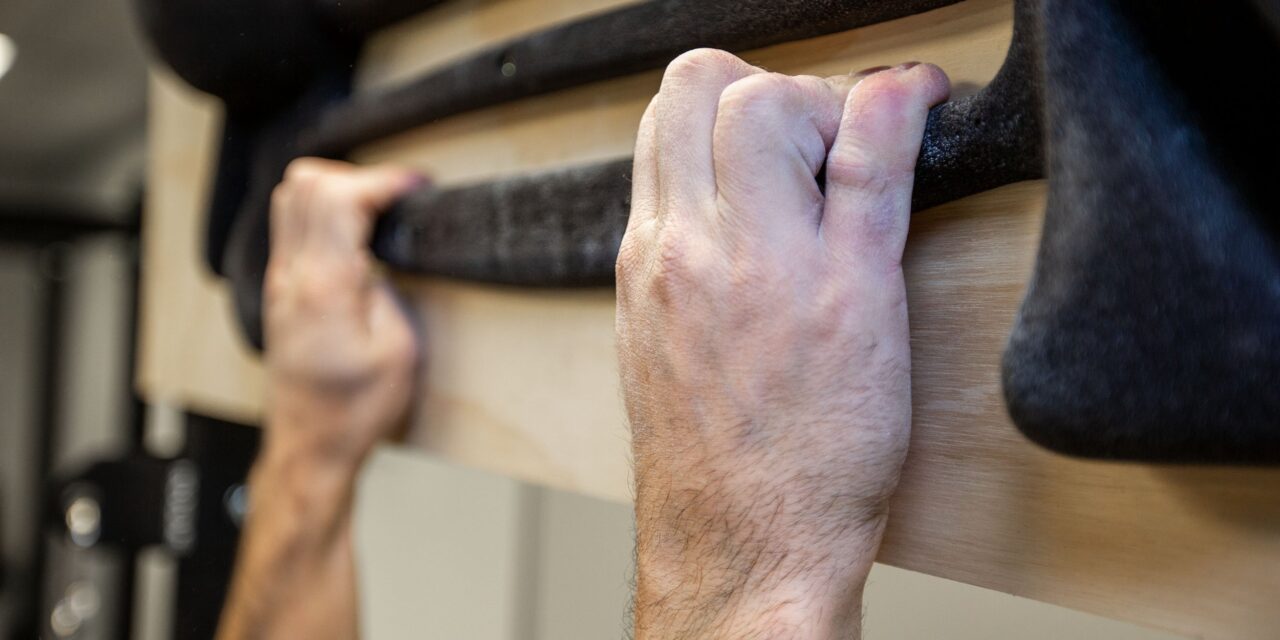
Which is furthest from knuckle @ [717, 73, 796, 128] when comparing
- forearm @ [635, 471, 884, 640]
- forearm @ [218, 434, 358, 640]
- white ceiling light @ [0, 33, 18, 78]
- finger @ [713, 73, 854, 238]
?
white ceiling light @ [0, 33, 18, 78]

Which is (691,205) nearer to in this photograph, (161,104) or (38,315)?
(161,104)

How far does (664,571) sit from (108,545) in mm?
778

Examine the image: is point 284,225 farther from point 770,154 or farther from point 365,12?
point 770,154

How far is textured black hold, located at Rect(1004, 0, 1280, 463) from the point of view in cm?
20

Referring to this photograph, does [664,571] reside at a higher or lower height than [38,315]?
higher

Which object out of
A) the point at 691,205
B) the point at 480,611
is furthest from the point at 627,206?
the point at 480,611

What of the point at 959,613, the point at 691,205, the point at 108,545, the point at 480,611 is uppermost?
the point at 691,205

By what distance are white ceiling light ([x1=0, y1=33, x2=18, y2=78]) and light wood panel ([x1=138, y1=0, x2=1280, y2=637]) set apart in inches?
24.0

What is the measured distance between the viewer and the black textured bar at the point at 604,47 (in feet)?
1.02

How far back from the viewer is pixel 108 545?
88cm

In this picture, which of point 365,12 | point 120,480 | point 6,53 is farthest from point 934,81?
point 6,53

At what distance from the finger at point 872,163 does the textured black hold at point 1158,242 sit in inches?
2.0

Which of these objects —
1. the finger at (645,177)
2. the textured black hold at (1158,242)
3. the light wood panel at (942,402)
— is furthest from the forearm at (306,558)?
the textured black hold at (1158,242)

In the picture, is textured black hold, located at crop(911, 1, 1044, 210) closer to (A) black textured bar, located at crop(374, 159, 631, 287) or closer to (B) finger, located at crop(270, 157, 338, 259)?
(A) black textured bar, located at crop(374, 159, 631, 287)
